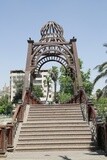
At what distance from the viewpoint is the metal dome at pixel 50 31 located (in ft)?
84.2

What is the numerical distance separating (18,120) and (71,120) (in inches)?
97.9

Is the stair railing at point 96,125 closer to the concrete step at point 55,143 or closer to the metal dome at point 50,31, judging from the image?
the concrete step at point 55,143

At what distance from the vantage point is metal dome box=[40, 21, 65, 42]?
25.7 m

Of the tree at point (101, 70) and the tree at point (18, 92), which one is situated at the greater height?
the tree at point (18, 92)

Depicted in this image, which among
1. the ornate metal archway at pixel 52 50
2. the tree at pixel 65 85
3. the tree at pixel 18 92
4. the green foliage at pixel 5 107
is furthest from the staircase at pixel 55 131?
the green foliage at pixel 5 107

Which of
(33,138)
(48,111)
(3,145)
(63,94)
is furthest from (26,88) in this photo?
(63,94)

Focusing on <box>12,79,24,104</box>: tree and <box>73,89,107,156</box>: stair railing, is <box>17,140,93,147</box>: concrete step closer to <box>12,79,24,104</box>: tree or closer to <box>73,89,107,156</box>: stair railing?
<box>73,89,107,156</box>: stair railing

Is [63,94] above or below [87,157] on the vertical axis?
above

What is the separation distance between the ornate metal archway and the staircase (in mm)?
5307

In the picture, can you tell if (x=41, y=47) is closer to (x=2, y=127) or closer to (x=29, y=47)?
(x=29, y=47)

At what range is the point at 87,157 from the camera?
12.8 meters

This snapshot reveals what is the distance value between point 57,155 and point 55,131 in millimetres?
2740

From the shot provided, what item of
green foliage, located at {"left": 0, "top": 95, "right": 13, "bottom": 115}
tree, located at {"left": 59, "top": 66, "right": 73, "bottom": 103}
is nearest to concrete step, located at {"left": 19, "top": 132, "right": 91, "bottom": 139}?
tree, located at {"left": 59, "top": 66, "right": 73, "bottom": 103}

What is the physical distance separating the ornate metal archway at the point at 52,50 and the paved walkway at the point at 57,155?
9708 mm
